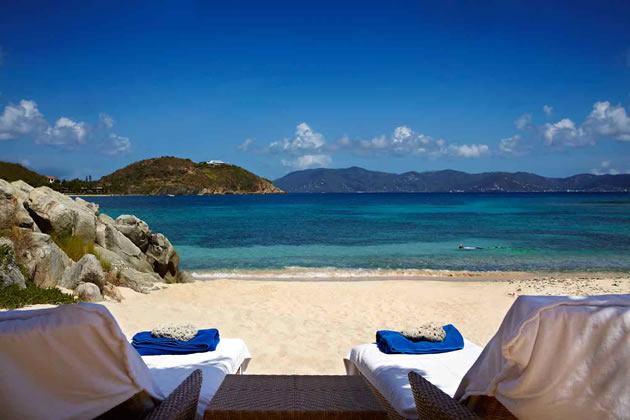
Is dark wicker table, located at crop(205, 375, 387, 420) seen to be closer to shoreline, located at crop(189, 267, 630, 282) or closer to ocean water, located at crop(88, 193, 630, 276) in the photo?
shoreline, located at crop(189, 267, 630, 282)

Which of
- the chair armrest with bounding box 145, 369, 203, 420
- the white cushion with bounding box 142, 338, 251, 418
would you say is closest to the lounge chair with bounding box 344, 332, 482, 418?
the white cushion with bounding box 142, 338, 251, 418

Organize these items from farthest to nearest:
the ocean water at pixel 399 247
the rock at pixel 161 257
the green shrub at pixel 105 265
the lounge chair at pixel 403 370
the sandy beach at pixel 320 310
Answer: the ocean water at pixel 399 247 → the rock at pixel 161 257 → the green shrub at pixel 105 265 → the sandy beach at pixel 320 310 → the lounge chair at pixel 403 370

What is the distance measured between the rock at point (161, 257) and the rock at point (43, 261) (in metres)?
3.85

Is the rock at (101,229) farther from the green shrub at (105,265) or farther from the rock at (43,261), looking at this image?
the rock at (43,261)

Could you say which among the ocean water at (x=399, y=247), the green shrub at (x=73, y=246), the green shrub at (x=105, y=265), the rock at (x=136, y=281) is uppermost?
the green shrub at (x=73, y=246)

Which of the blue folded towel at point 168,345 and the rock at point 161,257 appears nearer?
the blue folded towel at point 168,345

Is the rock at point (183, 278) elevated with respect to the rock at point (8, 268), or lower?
lower

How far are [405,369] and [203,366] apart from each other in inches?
59.6

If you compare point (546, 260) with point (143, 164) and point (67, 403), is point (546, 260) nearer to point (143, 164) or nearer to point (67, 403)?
point (67, 403)

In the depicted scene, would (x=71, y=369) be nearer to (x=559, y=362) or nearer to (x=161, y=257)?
(x=559, y=362)

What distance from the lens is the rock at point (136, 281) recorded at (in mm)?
10453

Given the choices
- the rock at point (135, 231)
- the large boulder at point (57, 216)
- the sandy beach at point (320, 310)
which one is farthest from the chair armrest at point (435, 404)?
the rock at point (135, 231)

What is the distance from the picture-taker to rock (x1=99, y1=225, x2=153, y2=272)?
12.0 meters

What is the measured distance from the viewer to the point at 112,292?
937 centimetres
